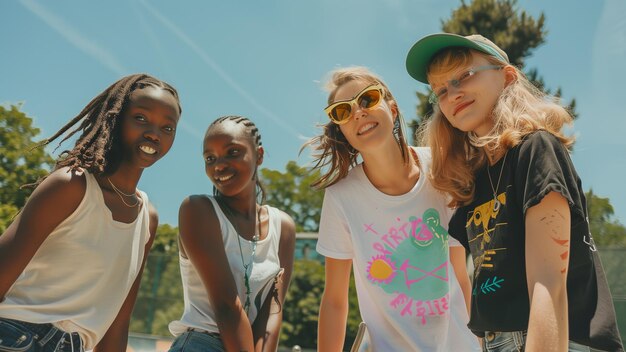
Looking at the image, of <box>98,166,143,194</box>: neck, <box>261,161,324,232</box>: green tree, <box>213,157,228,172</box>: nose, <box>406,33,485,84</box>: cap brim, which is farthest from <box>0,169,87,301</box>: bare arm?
<box>261,161,324,232</box>: green tree

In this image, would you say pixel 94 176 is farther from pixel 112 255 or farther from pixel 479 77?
pixel 479 77

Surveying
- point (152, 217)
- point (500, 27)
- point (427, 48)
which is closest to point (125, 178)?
point (152, 217)

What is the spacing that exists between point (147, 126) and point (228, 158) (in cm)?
45

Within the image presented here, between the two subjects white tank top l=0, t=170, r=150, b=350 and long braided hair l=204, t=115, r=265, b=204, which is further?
long braided hair l=204, t=115, r=265, b=204

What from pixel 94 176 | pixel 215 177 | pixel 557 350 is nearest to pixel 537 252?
pixel 557 350

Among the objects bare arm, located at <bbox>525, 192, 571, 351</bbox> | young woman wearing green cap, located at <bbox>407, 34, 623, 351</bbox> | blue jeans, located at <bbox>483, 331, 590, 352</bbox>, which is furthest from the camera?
blue jeans, located at <bbox>483, 331, 590, 352</bbox>

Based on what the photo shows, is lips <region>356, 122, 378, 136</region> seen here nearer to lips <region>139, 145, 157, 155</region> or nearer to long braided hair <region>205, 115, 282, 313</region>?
long braided hair <region>205, 115, 282, 313</region>

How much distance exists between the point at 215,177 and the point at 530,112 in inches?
61.8

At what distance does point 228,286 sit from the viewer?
247cm

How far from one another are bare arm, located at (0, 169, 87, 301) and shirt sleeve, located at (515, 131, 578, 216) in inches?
70.8

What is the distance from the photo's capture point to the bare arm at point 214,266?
7.94 feet

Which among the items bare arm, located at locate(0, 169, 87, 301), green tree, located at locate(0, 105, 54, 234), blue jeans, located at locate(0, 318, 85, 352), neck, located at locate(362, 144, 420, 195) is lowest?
blue jeans, located at locate(0, 318, 85, 352)

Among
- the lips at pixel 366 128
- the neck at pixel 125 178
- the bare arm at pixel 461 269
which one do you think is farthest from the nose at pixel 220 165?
the bare arm at pixel 461 269

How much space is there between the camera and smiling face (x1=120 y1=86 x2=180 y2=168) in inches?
101
